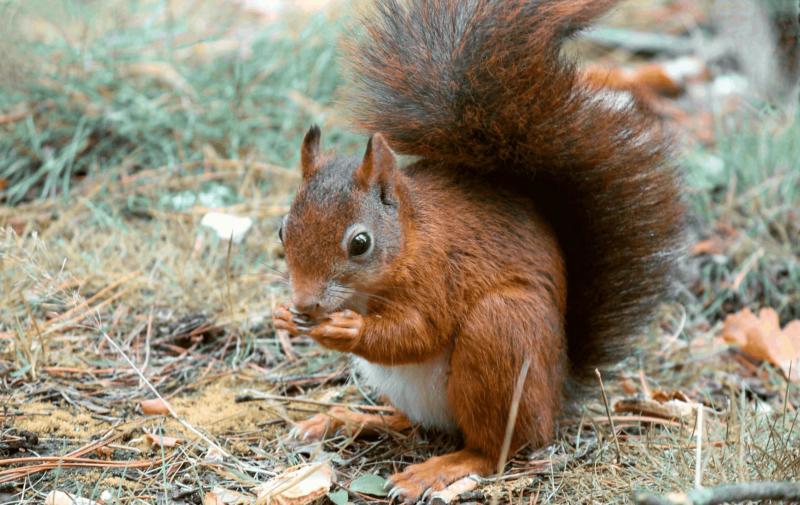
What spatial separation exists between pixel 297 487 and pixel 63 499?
46cm

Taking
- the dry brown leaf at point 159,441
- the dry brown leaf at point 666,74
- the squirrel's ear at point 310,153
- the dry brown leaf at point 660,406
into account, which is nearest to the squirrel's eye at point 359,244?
the squirrel's ear at point 310,153

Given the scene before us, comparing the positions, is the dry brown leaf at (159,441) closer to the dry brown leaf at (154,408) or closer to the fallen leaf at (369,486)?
the dry brown leaf at (154,408)

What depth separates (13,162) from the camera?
3.43 metres

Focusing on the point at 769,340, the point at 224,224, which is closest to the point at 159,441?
the point at 224,224

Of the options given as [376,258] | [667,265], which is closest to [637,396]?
[667,265]

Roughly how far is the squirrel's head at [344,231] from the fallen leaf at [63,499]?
567 mm

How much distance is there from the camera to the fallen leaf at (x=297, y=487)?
1.83m

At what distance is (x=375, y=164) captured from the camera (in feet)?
6.45

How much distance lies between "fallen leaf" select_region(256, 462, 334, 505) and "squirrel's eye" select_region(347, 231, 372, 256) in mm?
458

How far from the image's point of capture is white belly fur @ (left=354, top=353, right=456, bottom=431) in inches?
81.5

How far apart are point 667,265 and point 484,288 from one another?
1.81ft

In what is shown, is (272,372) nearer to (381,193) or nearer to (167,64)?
(381,193)

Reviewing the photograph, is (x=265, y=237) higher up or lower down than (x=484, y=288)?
lower down

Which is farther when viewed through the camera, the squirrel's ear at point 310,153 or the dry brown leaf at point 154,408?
the dry brown leaf at point 154,408
